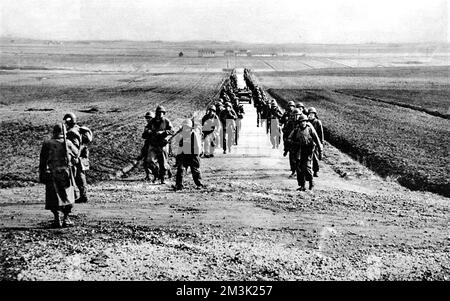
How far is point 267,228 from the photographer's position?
8.55m

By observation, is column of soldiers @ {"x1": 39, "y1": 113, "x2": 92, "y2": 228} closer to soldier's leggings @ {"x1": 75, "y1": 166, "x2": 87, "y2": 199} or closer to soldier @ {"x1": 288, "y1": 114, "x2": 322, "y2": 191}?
soldier's leggings @ {"x1": 75, "y1": 166, "x2": 87, "y2": 199}

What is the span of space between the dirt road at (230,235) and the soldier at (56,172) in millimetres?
509

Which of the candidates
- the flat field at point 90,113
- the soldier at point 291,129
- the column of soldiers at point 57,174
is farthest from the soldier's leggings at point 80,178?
the soldier at point 291,129

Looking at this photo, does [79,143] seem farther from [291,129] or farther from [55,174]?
[291,129]

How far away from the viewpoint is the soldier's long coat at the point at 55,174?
8.00 m

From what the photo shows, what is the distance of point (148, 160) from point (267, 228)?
500cm

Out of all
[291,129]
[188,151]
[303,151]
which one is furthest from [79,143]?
[291,129]

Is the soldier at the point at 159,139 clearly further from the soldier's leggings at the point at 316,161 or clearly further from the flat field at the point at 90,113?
the soldier's leggings at the point at 316,161

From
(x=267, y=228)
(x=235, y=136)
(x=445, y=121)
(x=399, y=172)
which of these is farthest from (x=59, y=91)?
(x=267, y=228)

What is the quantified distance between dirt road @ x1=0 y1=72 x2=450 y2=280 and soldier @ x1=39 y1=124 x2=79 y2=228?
0.51 m

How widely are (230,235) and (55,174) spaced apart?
3062 mm

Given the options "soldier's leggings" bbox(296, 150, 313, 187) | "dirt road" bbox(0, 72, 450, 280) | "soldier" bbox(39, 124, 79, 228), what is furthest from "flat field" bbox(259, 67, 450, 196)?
"soldier" bbox(39, 124, 79, 228)

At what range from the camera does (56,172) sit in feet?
26.5
